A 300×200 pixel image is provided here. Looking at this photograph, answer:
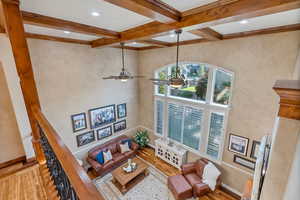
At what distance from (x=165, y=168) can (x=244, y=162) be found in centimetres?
265

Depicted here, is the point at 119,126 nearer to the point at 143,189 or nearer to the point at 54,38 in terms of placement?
the point at 143,189

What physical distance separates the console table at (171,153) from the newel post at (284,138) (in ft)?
13.2

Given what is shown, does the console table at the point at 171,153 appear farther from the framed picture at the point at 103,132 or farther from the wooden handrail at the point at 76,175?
the wooden handrail at the point at 76,175

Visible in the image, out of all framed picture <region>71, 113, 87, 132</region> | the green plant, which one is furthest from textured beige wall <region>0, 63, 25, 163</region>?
the green plant

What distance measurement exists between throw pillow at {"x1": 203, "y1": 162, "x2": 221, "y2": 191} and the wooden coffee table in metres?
2.00

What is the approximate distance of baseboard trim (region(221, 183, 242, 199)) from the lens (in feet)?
12.9

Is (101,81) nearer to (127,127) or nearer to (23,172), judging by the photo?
(127,127)

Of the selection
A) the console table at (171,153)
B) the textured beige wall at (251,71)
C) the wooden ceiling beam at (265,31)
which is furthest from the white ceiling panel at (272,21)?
the console table at (171,153)

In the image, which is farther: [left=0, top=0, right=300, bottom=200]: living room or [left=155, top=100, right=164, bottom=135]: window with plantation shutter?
[left=155, top=100, right=164, bottom=135]: window with plantation shutter

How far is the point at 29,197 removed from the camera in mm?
2395

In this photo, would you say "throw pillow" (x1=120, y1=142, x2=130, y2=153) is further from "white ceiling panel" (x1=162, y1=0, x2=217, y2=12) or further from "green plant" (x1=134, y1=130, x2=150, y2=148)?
"white ceiling panel" (x1=162, y1=0, x2=217, y2=12)

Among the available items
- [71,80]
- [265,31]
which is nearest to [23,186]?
[71,80]

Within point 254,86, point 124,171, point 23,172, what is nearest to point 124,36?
point 254,86

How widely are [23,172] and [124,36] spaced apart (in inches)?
153
